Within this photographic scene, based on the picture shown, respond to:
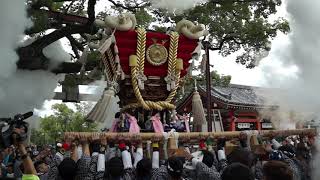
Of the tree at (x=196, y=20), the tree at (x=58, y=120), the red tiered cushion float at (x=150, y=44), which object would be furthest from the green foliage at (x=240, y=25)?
the tree at (x=58, y=120)

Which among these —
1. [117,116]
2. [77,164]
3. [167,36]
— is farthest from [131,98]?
[77,164]

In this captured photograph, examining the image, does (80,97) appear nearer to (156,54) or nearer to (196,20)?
(196,20)

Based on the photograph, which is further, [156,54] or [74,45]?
[74,45]

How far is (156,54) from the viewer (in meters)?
5.45

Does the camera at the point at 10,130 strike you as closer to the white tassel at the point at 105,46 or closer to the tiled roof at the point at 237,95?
the white tassel at the point at 105,46

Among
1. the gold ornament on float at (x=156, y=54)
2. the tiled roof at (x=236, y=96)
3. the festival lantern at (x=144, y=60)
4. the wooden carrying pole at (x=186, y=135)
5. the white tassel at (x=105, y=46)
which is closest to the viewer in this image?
the wooden carrying pole at (x=186, y=135)

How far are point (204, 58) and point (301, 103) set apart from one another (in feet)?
6.98

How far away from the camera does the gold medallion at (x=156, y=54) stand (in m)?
5.44

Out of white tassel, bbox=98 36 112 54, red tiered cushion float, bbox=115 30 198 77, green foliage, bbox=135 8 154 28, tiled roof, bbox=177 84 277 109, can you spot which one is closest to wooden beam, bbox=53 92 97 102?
tiled roof, bbox=177 84 277 109

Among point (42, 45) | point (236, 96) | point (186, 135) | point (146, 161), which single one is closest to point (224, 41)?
point (42, 45)

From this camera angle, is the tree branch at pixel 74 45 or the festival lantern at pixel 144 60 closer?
the festival lantern at pixel 144 60

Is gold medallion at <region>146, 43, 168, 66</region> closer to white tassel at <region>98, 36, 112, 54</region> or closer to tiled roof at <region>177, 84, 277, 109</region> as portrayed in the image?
white tassel at <region>98, 36, 112, 54</region>

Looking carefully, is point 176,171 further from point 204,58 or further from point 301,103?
point 204,58

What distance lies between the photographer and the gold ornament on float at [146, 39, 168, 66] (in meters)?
5.44
